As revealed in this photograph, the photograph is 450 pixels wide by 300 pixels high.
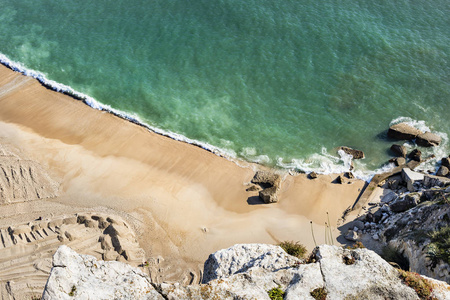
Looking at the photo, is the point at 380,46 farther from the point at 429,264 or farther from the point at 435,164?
the point at 429,264

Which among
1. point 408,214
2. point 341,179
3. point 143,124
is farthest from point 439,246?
point 143,124

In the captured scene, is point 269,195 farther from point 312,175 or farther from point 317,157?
point 317,157

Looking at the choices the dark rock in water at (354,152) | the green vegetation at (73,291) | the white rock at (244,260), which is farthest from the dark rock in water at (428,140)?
the green vegetation at (73,291)

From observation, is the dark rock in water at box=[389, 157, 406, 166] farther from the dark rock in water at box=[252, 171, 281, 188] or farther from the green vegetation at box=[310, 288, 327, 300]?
the green vegetation at box=[310, 288, 327, 300]

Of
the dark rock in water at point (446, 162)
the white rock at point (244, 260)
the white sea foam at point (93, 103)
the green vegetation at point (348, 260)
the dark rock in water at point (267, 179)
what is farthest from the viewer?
the white sea foam at point (93, 103)

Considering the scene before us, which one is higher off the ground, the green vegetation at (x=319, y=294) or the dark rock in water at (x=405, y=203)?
the green vegetation at (x=319, y=294)

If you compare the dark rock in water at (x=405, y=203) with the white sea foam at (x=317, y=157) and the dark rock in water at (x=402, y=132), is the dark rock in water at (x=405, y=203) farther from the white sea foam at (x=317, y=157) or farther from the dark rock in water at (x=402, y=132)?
the dark rock in water at (x=402, y=132)
